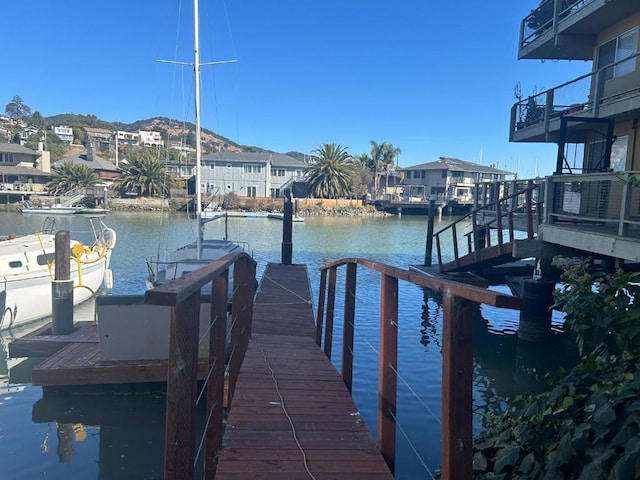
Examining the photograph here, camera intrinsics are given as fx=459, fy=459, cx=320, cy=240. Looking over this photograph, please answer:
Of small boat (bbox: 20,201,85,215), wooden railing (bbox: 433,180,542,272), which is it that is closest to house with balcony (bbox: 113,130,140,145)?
small boat (bbox: 20,201,85,215)

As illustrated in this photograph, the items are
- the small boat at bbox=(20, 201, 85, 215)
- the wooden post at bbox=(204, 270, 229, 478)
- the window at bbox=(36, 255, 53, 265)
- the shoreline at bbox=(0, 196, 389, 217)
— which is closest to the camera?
the wooden post at bbox=(204, 270, 229, 478)

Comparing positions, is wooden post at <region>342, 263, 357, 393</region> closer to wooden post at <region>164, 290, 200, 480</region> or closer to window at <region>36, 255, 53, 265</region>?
wooden post at <region>164, 290, 200, 480</region>

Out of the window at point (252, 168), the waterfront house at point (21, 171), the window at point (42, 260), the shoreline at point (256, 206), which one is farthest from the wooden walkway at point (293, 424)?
the waterfront house at point (21, 171)

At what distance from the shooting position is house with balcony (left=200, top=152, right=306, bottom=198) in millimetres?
63688

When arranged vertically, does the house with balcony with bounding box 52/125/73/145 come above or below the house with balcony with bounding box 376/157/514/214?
above

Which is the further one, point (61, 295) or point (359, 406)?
point (61, 295)

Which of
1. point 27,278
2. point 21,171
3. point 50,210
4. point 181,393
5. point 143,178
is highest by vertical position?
point 21,171

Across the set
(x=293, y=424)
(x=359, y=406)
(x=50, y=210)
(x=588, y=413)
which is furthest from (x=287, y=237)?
(x=50, y=210)

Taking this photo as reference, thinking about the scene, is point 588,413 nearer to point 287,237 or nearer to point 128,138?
point 287,237

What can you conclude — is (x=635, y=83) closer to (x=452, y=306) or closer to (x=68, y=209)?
(x=452, y=306)

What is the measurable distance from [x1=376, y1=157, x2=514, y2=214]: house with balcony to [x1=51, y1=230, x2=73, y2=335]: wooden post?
6133 centimetres

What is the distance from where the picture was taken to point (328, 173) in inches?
2682

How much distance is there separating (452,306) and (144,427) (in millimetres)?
6180

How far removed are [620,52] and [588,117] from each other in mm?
2335
